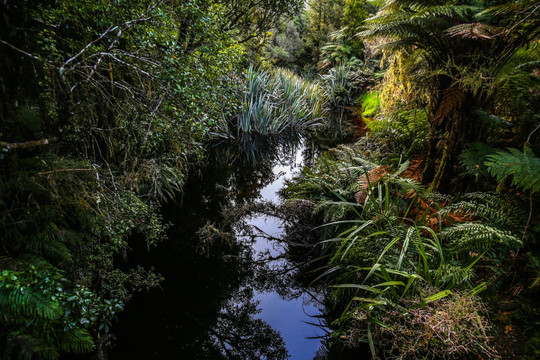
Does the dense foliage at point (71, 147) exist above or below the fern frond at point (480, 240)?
above

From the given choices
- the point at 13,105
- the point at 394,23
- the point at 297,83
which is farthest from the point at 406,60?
the point at 297,83

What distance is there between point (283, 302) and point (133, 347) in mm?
1315

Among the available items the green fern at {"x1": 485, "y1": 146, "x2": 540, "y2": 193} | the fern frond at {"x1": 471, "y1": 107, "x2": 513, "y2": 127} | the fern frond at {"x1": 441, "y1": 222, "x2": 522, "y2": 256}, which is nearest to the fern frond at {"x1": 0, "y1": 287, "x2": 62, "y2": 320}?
the fern frond at {"x1": 441, "y1": 222, "x2": 522, "y2": 256}

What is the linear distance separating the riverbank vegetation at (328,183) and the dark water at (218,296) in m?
0.15

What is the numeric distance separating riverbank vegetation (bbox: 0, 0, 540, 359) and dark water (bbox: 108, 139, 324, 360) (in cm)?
15

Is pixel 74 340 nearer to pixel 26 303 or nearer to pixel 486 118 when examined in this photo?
pixel 26 303

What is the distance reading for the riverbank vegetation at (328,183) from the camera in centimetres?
163

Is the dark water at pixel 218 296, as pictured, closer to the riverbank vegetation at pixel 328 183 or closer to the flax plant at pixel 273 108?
the riverbank vegetation at pixel 328 183

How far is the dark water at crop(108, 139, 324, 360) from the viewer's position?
2.21m

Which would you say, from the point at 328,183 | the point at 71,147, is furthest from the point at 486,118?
the point at 71,147

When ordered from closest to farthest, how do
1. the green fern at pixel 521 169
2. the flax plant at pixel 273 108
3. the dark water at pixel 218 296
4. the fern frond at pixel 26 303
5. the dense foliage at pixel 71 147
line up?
the fern frond at pixel 26 303
the dense foliage at pixel 71 147
the green fern at pixel 521 169
the dark water at pixel 218 296
the flax plant at pixel 273 108

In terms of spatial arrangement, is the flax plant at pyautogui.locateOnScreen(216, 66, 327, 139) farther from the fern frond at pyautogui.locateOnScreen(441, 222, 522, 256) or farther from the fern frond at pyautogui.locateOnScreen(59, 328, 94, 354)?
the fern frond at pyautogui.locateOnScreen(59, 328, 94, 354)

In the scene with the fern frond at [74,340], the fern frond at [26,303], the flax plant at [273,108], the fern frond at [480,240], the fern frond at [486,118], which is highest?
the flax plant at [273,108]

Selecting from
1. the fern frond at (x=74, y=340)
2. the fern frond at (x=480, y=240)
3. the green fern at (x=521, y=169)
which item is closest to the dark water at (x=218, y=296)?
the fern frond at (x=74, y=340)
